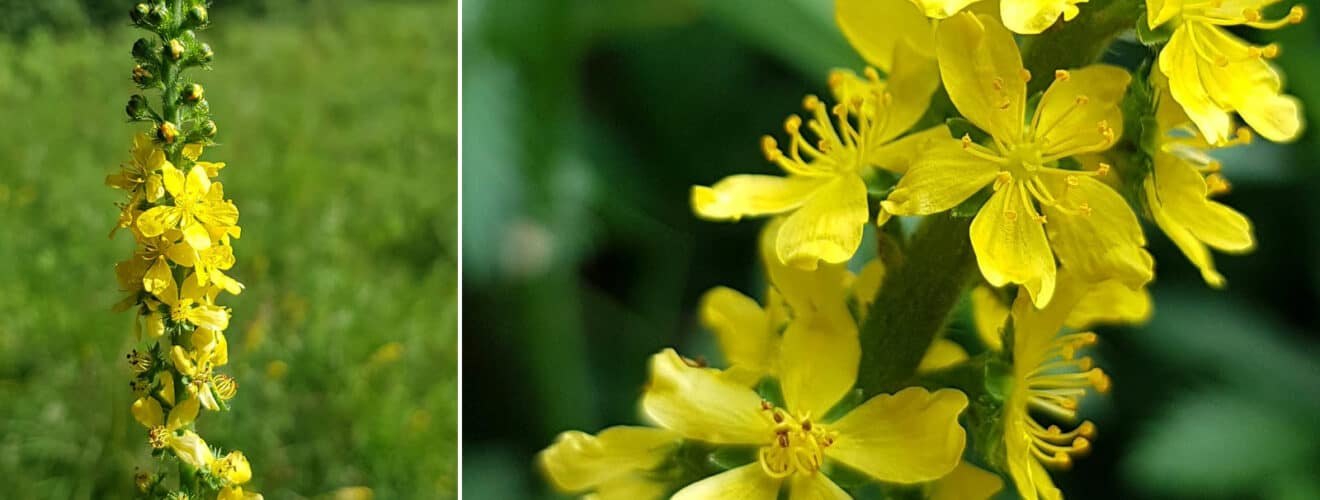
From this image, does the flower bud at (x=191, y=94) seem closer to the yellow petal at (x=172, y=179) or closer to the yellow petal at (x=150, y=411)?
the yellow petal at (x=172, y=179)

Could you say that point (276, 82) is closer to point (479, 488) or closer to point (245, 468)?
point (245, 468)

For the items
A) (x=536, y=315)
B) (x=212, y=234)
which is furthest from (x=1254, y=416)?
(x=212, y=234)

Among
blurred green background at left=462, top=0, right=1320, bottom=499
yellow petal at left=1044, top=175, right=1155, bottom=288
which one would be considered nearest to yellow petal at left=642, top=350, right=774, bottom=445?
yellow petal at left=1044, top=175, right=1155, bottom=288

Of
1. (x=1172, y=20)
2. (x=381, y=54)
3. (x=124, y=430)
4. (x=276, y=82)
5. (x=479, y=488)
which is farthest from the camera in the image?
(x=479, y=488)

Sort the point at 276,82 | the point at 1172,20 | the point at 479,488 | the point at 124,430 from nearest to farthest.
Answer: the point at 1172,20 < the point at 124,430 < the point at 276,82 < the point at 479,488

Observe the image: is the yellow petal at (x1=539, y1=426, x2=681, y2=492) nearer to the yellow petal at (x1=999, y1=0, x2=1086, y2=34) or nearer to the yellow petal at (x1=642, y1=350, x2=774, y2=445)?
the yellow petal at (x1=642, y1=350, x2=774, y2=445)

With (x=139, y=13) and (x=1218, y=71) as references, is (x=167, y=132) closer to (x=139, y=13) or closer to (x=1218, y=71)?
(x=139, y=13)

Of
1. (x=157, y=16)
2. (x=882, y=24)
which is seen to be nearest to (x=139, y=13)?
(x=157, y=16)
